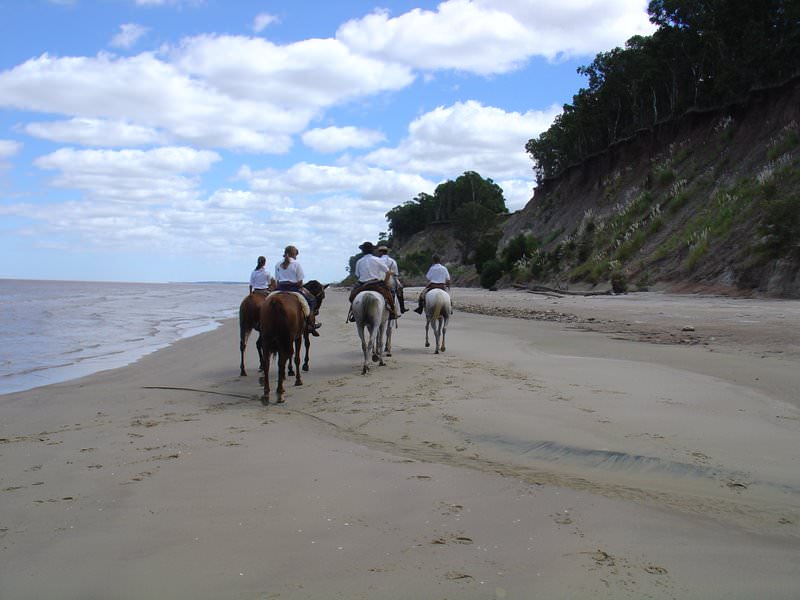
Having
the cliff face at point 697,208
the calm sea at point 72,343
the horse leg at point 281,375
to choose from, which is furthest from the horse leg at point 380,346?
the cliff face at point 697,208

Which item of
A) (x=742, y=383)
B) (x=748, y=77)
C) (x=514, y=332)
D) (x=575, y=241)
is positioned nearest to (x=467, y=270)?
(x=575, y=241)

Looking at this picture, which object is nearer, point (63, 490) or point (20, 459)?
point (63, 490)

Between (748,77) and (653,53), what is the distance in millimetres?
10342

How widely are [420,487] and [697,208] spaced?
28984mm

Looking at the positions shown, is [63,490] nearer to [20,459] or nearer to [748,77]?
[20,459]

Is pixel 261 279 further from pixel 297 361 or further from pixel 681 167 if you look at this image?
pixel 681 167

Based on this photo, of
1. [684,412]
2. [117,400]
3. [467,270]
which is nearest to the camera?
[684,412]

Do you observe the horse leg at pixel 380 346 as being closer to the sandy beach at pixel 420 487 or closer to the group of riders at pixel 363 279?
the group of riders at pixel 363 279

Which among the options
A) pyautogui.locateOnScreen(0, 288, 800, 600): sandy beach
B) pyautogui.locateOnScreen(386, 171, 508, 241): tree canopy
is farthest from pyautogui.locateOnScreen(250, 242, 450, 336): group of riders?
pyautogui.locateOnScreen(386, 171, 508, 241): tree canopy

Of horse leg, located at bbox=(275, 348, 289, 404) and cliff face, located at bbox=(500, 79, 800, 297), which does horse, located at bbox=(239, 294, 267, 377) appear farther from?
cliff face, located at bbox=(500, 79, 800, 297)

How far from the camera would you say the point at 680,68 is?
40656 millimetres

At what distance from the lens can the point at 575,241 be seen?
39188 mm

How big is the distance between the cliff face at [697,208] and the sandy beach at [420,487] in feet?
43.2

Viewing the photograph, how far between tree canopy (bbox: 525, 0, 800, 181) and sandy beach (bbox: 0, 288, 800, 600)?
28.5 metres
